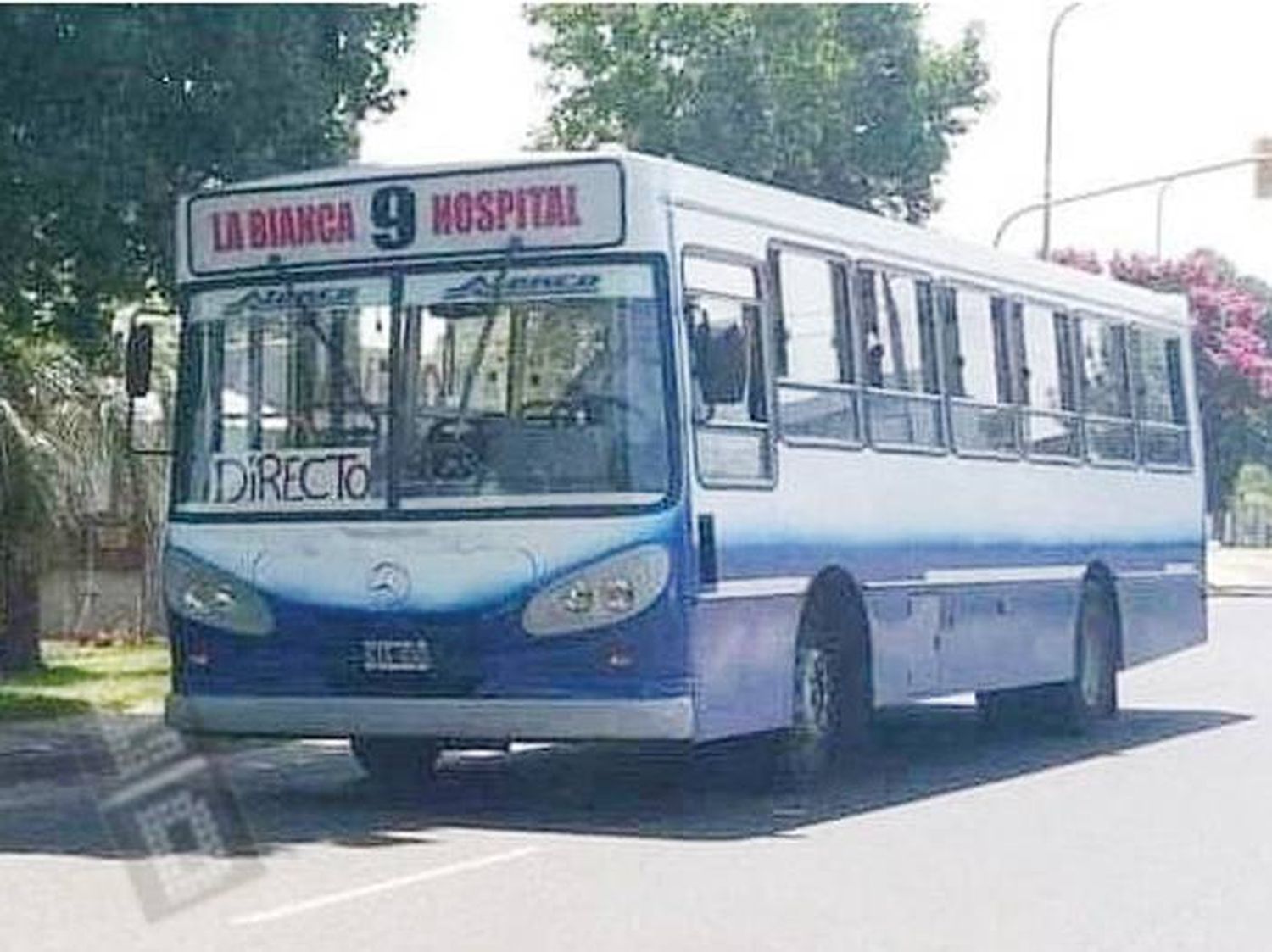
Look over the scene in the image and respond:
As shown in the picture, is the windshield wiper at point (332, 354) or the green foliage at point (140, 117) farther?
the green foliage at point (140, 117)

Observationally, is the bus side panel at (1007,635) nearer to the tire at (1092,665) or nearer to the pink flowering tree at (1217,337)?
the tire at (1092,665)

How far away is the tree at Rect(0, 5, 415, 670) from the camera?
1530cm

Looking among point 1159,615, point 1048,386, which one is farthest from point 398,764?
point 1159,615

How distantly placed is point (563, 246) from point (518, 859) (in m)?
3.00

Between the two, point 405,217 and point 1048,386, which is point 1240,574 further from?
point 405,217

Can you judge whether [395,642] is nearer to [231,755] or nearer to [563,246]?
[563,246]

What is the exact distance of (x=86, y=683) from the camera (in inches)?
830

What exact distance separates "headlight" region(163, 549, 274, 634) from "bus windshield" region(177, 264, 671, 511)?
311 millimetres

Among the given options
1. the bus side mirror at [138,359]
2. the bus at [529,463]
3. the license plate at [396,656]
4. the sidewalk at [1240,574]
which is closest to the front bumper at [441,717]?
the bus at [529,463]

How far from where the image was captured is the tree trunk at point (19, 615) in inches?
861

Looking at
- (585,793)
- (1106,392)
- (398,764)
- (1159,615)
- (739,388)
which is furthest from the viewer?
(1159,615)

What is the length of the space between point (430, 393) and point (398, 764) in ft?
8.70

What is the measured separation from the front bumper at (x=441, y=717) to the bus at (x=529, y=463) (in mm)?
15

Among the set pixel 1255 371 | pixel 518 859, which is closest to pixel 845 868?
pixel 518 859
